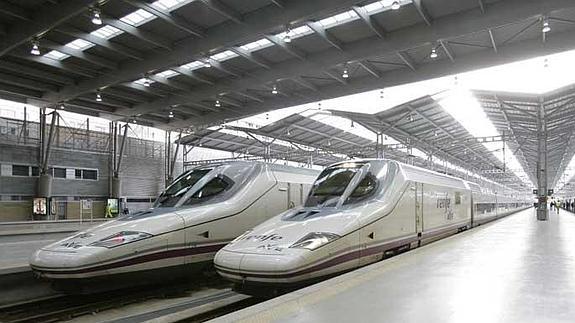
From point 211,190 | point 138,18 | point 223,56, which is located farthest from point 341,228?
point 223,56

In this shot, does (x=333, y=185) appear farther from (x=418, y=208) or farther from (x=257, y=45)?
(x=257, y=45)

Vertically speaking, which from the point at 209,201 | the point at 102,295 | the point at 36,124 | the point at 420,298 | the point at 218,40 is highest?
the point at 218,40

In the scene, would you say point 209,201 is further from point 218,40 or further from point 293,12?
point 218,40

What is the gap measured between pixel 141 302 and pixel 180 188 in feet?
7.94

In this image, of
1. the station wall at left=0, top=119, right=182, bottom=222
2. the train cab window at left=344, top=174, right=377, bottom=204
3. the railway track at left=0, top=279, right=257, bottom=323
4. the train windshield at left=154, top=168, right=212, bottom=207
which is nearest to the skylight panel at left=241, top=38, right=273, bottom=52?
the train windshield at left=154, top=168, right=212, bottom=207

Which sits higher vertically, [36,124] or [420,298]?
[36,124]

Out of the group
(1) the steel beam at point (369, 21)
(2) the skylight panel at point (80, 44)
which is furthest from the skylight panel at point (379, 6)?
(2) the skylight panel at point (80, 44)

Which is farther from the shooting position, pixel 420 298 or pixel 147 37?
pixel 147 37

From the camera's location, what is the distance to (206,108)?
27000 mm

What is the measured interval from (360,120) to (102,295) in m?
21.3

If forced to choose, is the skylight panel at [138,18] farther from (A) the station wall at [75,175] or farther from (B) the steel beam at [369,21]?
(A) the station wall at [75,175]

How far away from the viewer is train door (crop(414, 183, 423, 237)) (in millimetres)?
8961

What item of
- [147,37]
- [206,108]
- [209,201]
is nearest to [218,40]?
[147,37]

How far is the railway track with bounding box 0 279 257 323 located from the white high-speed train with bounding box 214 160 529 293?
775 millimetres
